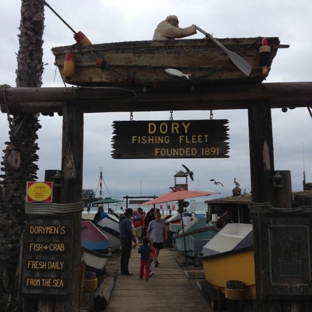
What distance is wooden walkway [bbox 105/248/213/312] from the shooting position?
701 cm

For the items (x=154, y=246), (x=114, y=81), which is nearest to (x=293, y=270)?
(x=114, y=81)

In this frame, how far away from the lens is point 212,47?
16.6ft

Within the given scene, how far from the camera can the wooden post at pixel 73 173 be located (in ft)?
16.9

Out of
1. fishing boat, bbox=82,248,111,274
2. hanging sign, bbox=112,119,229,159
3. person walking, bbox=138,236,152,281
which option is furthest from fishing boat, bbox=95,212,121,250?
hanging sign, bbox=112,119,229,159

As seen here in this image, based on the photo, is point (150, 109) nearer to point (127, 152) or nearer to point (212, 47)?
point (127, 152)

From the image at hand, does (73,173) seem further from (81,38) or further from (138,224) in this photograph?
(138,224)

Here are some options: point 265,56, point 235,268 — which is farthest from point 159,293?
point 265,56

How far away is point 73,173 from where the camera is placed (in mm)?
5195

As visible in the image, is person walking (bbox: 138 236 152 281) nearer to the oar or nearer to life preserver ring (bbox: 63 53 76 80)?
life preserver ring (bbox: 63 53 76 80)

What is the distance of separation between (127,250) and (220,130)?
569 cm

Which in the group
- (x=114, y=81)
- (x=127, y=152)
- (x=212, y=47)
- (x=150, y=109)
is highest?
(x=212, y=47)

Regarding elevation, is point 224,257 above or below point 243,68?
below

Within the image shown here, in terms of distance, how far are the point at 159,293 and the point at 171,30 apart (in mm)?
5544

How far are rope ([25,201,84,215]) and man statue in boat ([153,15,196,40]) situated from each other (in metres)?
2.77
